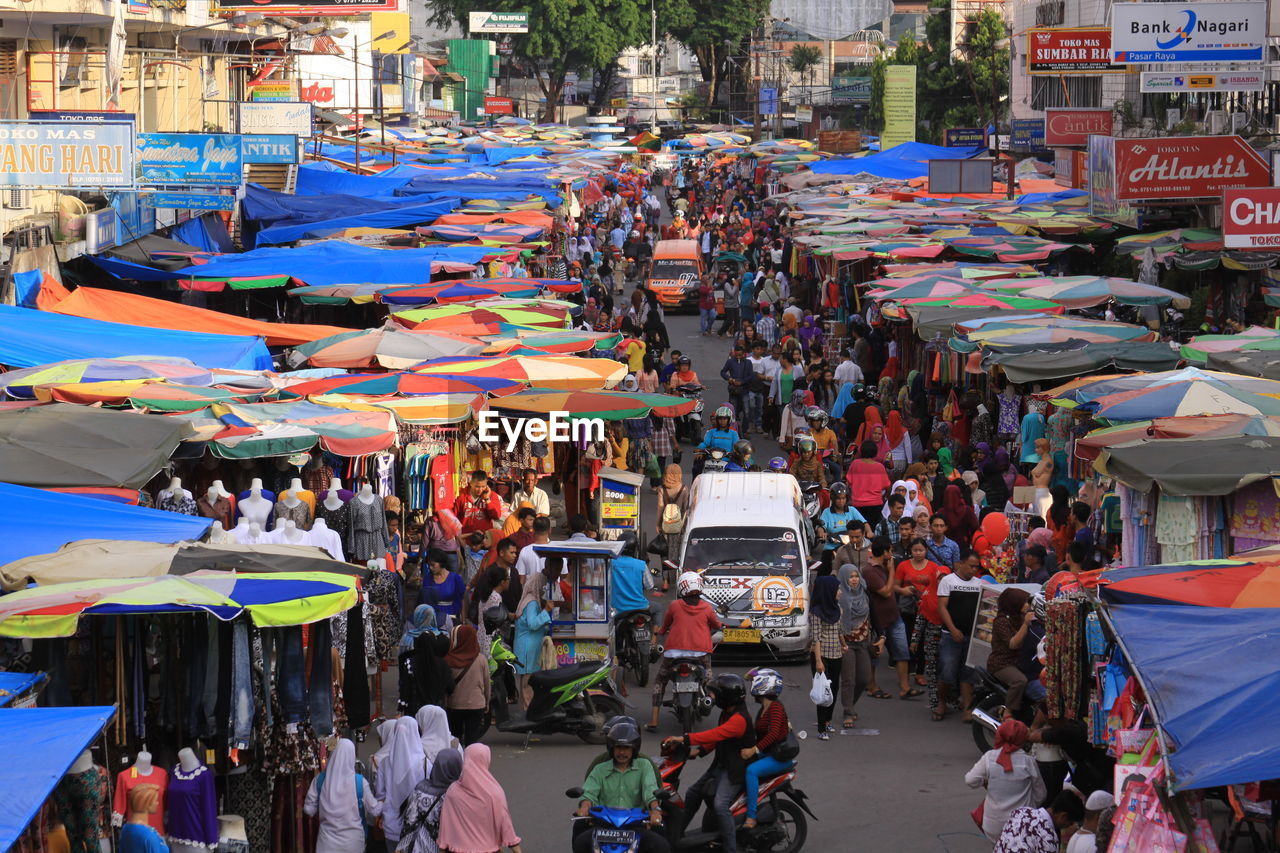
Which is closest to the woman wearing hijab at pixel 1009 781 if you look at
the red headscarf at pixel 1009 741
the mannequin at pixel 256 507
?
the red headscarf at pixel 1009 741

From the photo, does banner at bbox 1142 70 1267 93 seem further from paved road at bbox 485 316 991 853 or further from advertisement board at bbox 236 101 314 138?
paved road at bbox 485 316 991 853

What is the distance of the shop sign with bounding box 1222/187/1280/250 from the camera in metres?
19.8

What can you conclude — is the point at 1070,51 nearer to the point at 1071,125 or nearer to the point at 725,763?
the point at 1071,125

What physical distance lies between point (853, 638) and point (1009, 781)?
12.2 ft

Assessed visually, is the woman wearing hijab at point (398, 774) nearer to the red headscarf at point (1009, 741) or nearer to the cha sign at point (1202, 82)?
the red headscarf at point (1009, 741)

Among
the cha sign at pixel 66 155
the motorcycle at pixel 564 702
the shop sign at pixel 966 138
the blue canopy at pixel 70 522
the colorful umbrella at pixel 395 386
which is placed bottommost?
the motorcycle at pixel 564 702

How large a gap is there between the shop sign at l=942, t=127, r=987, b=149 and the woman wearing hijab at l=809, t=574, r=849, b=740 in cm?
4048

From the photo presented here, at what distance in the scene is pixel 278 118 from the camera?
30.0 metres

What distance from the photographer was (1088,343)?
17.1m

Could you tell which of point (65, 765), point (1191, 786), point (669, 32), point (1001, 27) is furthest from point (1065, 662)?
point (669, 32)

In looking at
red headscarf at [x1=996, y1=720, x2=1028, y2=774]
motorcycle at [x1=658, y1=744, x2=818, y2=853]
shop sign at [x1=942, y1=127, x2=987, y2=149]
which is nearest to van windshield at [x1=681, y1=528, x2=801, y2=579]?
motorcycle at [x1=658, y1=744, x2=818, y2=853]

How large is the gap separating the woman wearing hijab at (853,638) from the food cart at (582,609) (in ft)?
5.67

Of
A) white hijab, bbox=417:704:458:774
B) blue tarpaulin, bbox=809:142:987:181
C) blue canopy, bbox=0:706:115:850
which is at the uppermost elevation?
blue tarpaulin, bbox=809:142:987:181

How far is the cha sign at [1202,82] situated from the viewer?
24.5 metres
